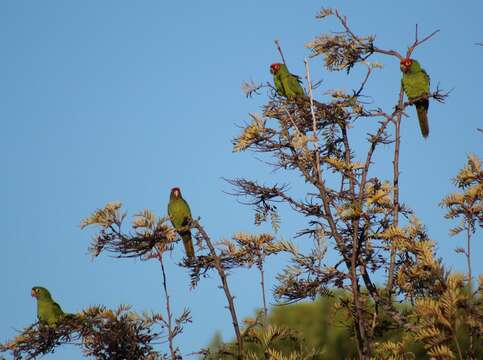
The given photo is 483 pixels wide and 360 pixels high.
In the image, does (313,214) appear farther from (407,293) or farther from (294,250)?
(407,293)

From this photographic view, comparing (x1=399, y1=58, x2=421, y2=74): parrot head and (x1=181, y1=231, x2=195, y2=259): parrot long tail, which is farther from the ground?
(x1=399, y1=58, x2=421, y2=74): parrot head

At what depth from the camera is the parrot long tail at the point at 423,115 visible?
11.7 m

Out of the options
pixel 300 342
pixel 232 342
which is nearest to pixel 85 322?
pixel 232 342

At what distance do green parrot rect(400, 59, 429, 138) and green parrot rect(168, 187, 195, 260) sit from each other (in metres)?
4.24

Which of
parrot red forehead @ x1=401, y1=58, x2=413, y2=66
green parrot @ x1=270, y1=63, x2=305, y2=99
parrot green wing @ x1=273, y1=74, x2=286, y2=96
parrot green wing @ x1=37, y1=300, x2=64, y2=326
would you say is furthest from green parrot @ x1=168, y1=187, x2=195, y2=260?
parrot red forehead @ x1=401, y1=58, x2=413, y2=66

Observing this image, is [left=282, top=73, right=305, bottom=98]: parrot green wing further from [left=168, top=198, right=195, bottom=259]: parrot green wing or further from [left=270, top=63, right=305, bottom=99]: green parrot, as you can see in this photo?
[left=168, top=198, right=195, bottom=259]: parrot green wing

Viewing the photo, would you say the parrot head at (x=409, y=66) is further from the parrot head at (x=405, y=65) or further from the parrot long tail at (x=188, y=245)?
the parrot long tail at (x=188, y=245)

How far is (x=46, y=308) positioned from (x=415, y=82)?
7257mm

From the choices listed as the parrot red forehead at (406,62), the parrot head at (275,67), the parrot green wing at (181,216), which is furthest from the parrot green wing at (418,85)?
the parrot green wing at (181,216)

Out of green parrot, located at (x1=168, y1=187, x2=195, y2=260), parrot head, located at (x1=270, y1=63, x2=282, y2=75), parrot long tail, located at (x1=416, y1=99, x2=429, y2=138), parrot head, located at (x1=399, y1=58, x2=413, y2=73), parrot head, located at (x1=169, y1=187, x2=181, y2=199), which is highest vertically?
parrot head, located at (x1=270, y1=63, x2=282, y2=75)

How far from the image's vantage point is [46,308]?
443 inches

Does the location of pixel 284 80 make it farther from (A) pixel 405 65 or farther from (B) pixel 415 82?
(B) pixel 415 82

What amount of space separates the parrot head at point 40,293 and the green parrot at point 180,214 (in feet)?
8.29

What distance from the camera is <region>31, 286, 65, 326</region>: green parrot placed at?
36.2ft
